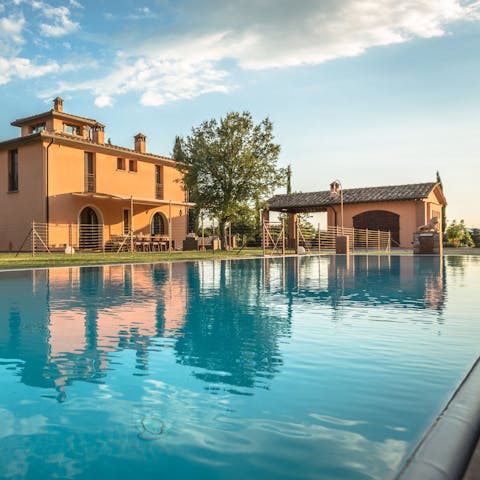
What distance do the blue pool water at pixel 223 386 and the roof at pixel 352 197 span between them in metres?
26.5

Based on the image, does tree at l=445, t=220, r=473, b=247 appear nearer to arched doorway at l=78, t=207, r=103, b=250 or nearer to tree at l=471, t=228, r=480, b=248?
tree at l=471, t=228, r=480, b=248

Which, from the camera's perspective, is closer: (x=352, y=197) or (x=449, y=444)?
(x=449, y=444)

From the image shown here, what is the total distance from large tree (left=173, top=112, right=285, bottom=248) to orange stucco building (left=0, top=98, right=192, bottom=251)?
267 centimetres

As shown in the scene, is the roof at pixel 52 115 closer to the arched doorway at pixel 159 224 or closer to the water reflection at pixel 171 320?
the arched doorway at pixel 159 224

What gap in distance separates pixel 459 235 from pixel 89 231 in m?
26.2

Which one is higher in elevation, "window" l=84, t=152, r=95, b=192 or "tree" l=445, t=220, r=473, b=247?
"window" l=84, t=152, r=95, b=192

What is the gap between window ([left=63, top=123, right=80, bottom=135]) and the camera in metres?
27.5

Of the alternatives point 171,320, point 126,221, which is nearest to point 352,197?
point 126,221

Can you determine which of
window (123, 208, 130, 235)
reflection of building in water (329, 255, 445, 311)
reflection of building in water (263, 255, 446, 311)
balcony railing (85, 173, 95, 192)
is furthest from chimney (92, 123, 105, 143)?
reflection of building in water (329, 255, 445, 311)

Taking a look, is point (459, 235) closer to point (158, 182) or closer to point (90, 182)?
point (158, 182)

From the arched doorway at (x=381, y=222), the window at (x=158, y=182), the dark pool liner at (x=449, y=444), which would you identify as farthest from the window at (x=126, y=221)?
the dark pool liner at (x=449, y=444)

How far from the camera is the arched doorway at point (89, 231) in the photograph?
25673 mm

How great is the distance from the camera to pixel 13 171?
25750 mm

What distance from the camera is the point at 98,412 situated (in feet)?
7.96
